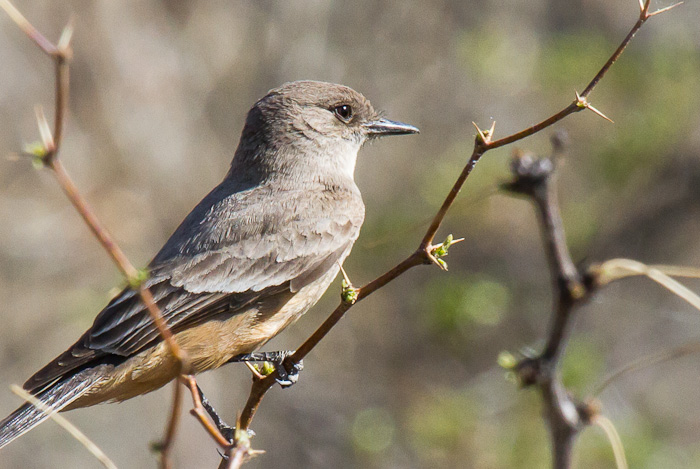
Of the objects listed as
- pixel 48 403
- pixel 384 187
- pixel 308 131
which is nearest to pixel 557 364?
pixel 48 403

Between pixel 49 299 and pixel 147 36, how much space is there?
338cm

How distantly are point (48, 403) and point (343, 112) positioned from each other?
9.31 ft

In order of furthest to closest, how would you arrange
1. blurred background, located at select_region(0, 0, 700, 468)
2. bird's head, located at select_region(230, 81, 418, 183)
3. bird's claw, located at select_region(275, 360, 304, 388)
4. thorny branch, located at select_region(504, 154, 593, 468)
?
1. blurred background, located at select_region(0, 0, 700, 468)
2. bird's head, located at select_region(230, 81, 418, 183)
3. bird's claw, located at select_region(275, 360, 304, 388)
4. thorny branch, located at select_region(504, 154, 593, 468)

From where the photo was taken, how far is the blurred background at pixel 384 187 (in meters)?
8.89

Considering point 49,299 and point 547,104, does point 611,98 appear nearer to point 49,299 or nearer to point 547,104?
point 547,104

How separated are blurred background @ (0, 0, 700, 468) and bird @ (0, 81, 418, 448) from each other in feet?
10.0

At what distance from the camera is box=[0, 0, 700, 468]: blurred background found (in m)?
8.89

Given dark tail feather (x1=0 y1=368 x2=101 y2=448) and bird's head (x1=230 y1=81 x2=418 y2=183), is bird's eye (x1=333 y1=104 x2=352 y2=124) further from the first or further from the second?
dark tail feather (x1=0 y1=368 x2=101 y2=448)

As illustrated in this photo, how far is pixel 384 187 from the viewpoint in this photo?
9.74 meters

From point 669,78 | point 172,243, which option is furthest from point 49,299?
point 669,78

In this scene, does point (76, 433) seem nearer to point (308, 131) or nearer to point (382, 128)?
point (308, 131)

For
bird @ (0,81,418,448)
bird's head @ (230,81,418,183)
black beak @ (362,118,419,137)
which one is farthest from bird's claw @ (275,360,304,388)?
black beak @ (362,118,419,137)

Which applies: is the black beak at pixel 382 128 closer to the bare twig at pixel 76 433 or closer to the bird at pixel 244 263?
the bird at pixel 244 263

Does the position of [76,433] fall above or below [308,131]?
above
